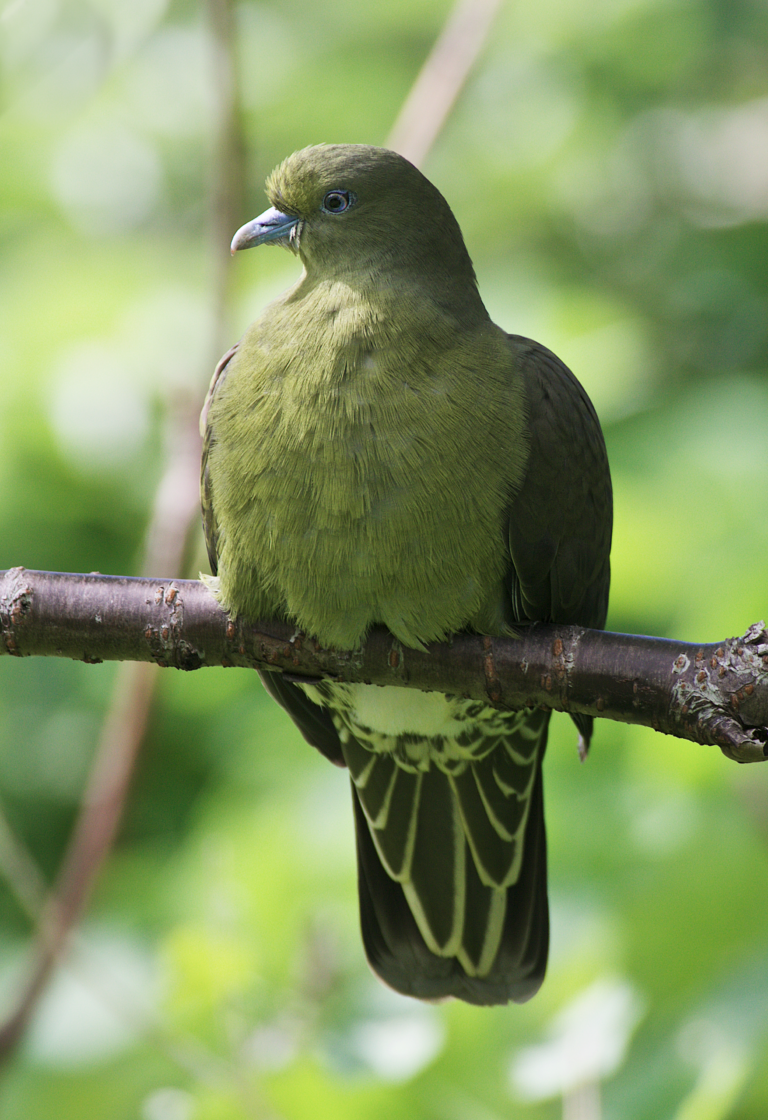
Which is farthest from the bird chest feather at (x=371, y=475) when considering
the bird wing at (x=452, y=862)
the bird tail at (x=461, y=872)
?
Answer: the bird tail at (x=461, y=872)

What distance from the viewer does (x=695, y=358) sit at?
5102 millimetres

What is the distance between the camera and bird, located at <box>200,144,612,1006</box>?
96.7 inches

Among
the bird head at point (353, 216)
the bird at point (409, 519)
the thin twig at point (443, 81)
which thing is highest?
the thin twig at point (443, 81)

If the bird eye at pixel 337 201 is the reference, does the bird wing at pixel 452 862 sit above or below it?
below

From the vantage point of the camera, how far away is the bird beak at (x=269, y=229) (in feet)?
9.14

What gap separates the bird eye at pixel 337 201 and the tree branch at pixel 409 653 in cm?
91

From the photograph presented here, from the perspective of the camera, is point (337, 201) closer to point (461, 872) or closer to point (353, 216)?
point (353, 216)

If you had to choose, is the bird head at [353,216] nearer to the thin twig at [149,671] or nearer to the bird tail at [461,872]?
the thin twig at [149,671]

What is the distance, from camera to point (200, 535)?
15.6 feet

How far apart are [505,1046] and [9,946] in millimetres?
1800

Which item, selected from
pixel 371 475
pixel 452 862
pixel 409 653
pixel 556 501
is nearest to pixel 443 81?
pixel 556 501

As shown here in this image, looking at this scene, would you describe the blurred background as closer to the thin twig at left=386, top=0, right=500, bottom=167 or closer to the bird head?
the thin twig at left=386, top=0, right=500, bottom=167

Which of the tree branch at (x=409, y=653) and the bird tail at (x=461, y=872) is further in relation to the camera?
the bird tail at (x=461, y=872)

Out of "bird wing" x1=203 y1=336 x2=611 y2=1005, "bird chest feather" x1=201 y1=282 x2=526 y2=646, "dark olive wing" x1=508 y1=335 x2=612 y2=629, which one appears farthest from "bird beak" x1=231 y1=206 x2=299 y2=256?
"bird wing" x1=203 y1=336 x2=611 y2=1005
